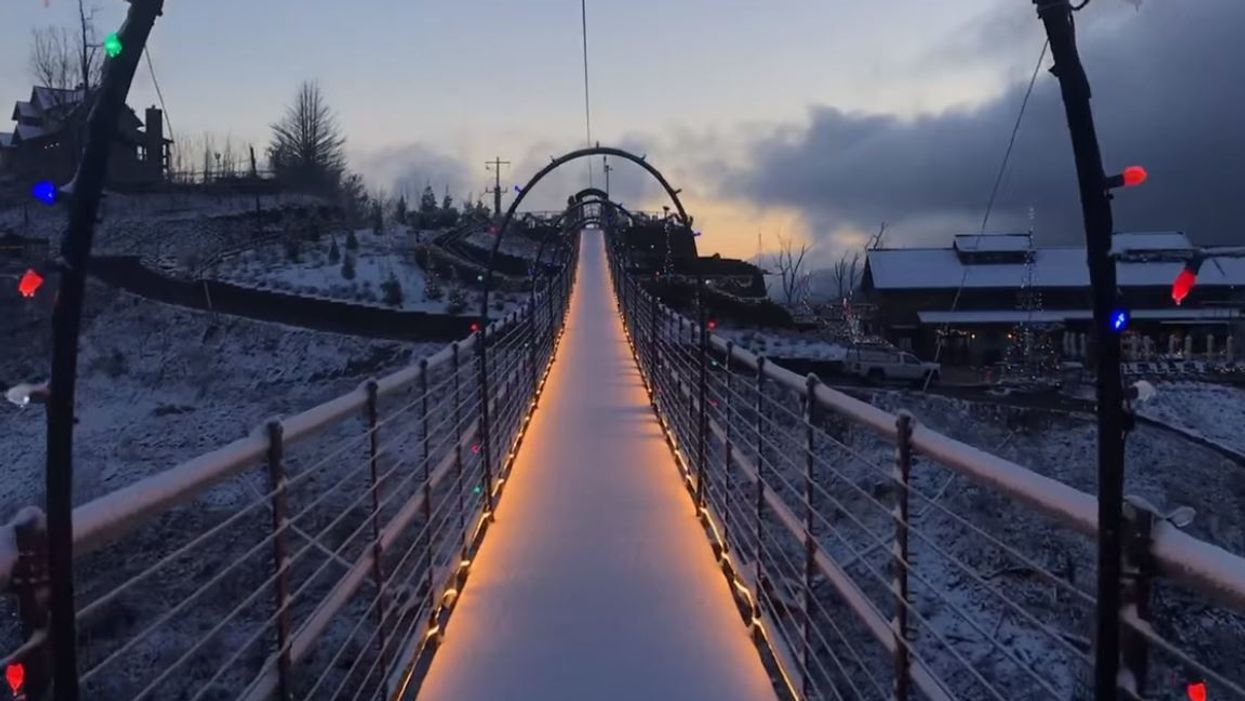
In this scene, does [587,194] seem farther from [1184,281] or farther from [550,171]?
[1184,281]

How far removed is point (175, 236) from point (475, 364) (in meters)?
40.0

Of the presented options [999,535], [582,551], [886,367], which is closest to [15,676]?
[582,551]

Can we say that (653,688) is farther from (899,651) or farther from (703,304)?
(703,304)

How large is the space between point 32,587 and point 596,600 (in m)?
3.29

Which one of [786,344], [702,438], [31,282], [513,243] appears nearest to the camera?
[31,282]

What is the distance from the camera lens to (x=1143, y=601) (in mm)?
1378

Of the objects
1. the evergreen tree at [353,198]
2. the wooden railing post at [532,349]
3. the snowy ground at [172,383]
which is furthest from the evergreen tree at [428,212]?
the wooden railing post at [532,349]

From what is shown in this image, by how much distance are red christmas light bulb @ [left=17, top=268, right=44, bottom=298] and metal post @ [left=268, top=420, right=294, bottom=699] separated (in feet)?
2.71

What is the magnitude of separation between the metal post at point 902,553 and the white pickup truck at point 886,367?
24.6 meters

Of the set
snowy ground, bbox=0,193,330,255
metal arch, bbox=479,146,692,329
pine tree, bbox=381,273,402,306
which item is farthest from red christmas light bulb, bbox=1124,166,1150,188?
snowy ground, bbox=0,193,330,255

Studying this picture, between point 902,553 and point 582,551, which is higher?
point 902,553

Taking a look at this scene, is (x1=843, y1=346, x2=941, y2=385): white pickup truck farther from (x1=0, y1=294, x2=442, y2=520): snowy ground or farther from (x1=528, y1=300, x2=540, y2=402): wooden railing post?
(x1=528, y1=300, x2=540, y2=402): wooden railing post

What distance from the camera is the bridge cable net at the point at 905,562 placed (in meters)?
1.39

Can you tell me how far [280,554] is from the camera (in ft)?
7.84
